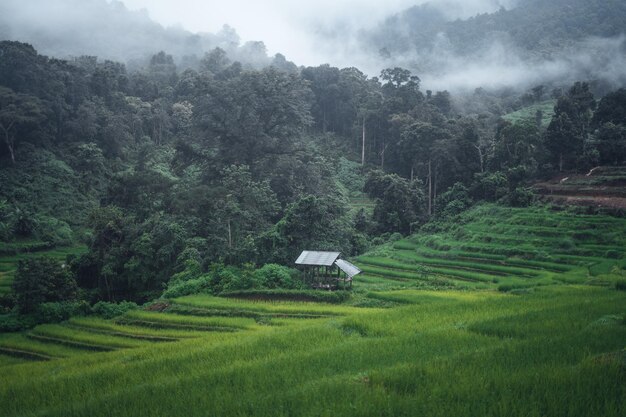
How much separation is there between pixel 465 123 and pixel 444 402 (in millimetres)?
37052

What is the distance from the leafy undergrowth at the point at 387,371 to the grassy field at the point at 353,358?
1.1 inches

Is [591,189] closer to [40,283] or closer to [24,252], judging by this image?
[40,283]

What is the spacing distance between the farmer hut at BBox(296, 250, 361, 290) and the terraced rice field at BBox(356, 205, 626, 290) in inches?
107

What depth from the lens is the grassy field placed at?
16.9ft

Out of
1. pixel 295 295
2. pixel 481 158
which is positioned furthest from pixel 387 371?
pixel 481 158

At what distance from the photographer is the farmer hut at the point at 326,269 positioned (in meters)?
19.8

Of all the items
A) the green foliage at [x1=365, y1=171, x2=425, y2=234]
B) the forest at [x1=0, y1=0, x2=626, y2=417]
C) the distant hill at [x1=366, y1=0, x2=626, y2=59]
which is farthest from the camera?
the distant hill at [x1=366, y1=0, x2=626, y2=59]

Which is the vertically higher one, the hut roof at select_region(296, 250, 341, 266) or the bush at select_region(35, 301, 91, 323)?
the hut roof at select_region(296, 250, 341, 266)

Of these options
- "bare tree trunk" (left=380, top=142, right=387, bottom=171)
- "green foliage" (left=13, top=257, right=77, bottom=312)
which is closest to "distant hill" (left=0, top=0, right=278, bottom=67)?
"bare tree trunk" (left=380, top=142, right=387, bottom=171)

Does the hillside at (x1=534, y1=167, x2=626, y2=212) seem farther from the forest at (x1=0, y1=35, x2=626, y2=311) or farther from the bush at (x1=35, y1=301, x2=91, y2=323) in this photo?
the bush at (x1=35, y1=301, x2=91, y2=323)

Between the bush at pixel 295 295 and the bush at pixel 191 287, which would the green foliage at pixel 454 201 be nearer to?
the bush at pixel 295 295

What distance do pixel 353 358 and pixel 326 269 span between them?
12.4m

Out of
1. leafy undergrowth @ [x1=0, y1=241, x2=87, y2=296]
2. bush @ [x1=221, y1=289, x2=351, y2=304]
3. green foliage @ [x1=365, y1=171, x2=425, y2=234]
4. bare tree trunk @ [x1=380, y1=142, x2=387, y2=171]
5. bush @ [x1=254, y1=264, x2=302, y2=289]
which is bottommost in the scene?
bush @ [x1=221, y1=289, x2=351, y2=304]

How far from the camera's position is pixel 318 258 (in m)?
20.2
